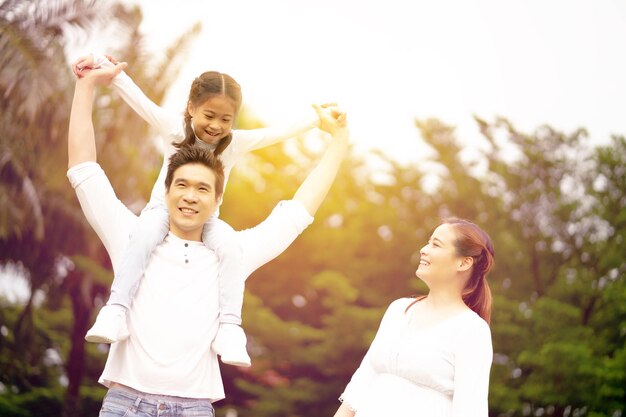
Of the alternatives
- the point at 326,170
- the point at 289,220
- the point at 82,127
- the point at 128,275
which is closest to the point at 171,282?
the point at 128,275

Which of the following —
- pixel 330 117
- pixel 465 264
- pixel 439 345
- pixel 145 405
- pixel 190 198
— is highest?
pixel 330 117

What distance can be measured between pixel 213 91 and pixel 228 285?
0.88 meters

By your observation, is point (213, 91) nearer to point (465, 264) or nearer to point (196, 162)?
point (196, 162)

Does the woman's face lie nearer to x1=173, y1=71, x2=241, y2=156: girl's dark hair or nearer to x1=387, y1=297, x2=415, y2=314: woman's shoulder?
x1=387, y1=297, x2=415, y2=314: woman's shoulder

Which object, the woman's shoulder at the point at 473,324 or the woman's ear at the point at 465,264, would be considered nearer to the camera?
the woman's shoulder at the point at 473,324

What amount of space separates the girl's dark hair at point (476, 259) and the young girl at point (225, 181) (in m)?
0.85

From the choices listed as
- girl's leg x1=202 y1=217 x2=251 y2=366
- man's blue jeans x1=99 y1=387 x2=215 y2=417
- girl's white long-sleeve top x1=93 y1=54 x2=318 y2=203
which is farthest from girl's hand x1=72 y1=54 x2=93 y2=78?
man's blue jeans x1=99 y1=387 x2=215 y2=417

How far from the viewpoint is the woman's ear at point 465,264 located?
141 inches

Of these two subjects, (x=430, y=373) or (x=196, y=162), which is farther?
(x=430, y=373)

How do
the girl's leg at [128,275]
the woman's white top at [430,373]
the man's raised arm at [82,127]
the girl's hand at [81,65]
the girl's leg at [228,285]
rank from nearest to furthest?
the girl's leg at [128,275] < the girl's leg at [228,285] < the man's raised arm at [82,127] < the girl's hand at [81,65] < the woman's white top at [430,373]

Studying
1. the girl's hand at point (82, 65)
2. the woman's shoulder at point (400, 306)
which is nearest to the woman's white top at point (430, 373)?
the woman's shoulder at point (400, 306)

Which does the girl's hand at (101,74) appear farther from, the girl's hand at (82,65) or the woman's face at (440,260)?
the woman's face at (440,260)

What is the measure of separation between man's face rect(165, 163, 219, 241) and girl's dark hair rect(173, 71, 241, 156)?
0.44 meters

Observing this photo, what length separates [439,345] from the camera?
3.41m
